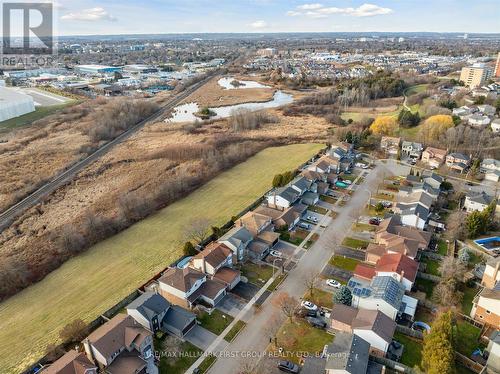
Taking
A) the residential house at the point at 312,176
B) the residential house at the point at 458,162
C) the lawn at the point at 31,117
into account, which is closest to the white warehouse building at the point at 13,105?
the lawn at the point at 31,117

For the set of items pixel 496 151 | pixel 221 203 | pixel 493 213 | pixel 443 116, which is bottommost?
pixel 221 203

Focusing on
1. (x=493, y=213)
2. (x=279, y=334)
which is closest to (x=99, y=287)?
(x=279, y=334)

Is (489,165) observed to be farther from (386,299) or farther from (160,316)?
(160,316)

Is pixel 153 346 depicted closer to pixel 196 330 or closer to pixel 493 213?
pixel 196 330

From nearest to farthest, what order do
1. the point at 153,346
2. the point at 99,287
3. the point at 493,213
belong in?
the point at 153,346
the point at 99,287
the point at 493,213

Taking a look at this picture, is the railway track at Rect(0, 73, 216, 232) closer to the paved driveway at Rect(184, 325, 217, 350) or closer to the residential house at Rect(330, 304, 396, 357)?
the paved driveway at Rect(184, 325, 217, 350)
